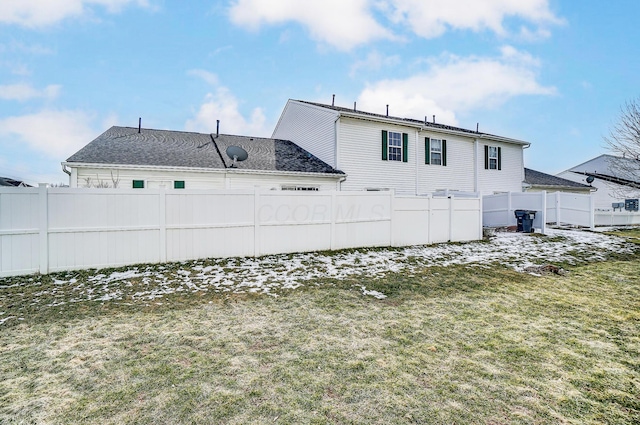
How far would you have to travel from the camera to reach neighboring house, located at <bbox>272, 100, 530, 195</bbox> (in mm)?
14281

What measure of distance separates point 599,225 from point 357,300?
63.1 ft

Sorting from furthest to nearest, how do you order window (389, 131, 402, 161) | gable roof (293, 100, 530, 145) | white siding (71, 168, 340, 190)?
window (389, 131, 402, 161) < gable roof (293, 100, 530, 145) < white siding (71, 168, 340, 190)

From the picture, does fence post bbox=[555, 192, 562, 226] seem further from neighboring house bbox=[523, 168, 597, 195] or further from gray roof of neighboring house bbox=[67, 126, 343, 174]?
gray roof of neighboring house bbox=[67, 126, 343, 174]

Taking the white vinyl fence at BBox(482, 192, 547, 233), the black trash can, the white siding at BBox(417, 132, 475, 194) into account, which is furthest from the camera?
the white siding at BBox(417, 132, 475, 194)

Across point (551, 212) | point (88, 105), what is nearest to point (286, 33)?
point (88, 105)

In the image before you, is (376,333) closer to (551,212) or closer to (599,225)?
(551,212)

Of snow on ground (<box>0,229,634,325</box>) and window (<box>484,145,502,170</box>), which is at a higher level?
window (<box>484,145,502,170</box>)

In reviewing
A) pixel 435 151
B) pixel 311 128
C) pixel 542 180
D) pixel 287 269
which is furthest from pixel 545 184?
pixel 287 269

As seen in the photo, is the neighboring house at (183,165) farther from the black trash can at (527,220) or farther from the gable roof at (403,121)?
the black trash can at (527,220)

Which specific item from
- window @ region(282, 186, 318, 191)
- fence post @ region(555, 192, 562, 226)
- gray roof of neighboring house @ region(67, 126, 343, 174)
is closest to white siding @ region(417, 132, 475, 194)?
fence post @ region(555, 192, 562, 226)

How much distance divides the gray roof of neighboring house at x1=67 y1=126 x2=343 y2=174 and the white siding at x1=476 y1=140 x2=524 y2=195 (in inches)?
359

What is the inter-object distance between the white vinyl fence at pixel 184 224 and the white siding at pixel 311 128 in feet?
18.4

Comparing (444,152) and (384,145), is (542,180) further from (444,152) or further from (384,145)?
(384,145)

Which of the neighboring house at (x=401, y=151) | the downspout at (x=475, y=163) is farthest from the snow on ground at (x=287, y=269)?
the downspout at (x=475, y=163)
